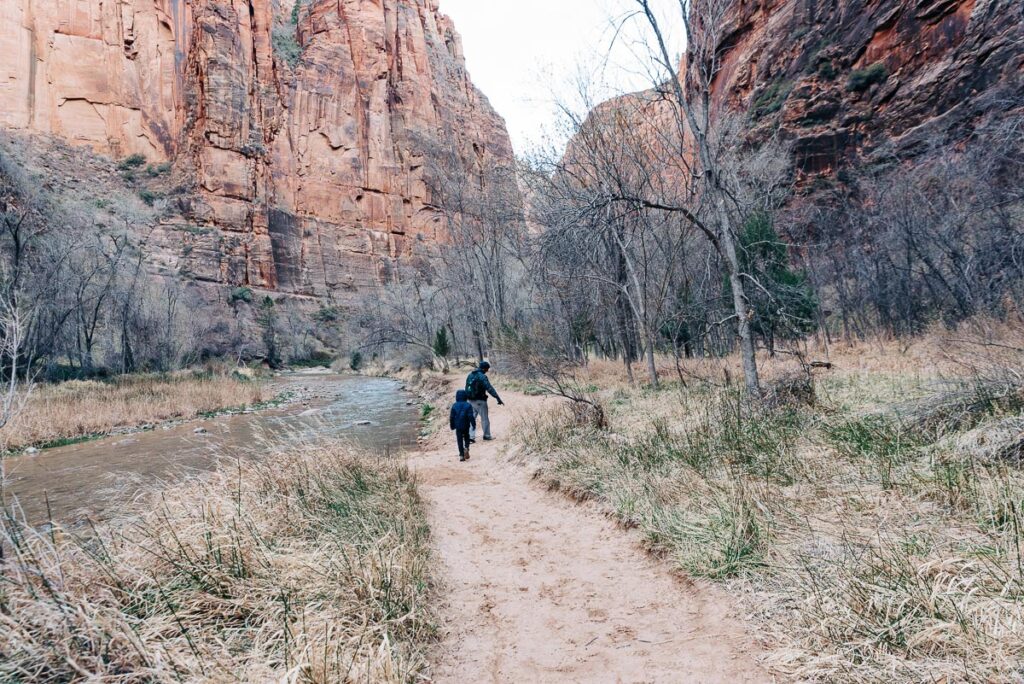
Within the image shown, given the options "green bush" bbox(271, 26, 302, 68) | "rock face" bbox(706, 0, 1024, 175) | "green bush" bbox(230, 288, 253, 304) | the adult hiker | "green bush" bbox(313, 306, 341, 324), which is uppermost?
"green bush" bbox(271, 26, 302, 68)

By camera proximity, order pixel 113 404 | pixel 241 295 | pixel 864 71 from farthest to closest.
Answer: pixel 241 295 < pixel 864 71 < pixel 113 404

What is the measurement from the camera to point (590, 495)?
536 cm

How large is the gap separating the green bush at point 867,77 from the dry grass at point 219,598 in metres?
31.2

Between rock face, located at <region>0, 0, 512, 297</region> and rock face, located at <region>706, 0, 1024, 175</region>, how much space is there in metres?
24.5

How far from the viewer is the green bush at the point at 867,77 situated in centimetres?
2345

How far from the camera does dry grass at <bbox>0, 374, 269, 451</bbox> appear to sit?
42.4ft

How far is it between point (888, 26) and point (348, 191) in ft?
192

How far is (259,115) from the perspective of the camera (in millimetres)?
58156

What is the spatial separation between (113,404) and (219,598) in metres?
17.7

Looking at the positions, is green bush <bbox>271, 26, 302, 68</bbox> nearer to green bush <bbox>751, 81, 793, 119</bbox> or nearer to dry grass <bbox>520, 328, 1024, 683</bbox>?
green bush <bbox>751, 81, 793, 119</bbox>

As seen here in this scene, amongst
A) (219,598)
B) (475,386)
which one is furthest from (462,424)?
(219,598)

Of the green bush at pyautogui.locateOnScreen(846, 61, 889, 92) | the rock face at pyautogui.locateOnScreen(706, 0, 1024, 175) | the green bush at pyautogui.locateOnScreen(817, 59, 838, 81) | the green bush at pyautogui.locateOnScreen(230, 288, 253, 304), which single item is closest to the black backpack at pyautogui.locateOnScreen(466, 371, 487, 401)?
the rock face at pyautogui.locateOnScreen(706, 0, 1024, 175)

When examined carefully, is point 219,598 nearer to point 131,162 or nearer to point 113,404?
point 113,404

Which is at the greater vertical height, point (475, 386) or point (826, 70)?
point (826, 70)
